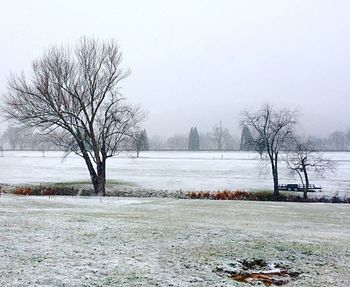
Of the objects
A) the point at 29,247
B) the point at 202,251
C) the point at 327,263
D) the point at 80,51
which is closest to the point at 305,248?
Answer: the point at 327,263

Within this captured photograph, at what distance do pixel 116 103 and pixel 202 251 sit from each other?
1181 inches

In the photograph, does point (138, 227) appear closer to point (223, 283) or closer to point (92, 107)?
point (223, 283)

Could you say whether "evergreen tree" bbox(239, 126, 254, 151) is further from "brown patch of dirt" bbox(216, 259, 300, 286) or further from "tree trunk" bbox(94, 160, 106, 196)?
"brown patch of dirt" bbox(216, 259, 300, 286)

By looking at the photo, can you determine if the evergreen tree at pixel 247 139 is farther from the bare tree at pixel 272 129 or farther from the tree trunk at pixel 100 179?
the tree trunk at pixel 100 179

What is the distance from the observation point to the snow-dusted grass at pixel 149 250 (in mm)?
8766

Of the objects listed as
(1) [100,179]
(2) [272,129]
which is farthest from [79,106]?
(2) [272,129]

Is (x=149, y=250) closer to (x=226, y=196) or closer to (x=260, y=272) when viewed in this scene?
(x=260, y=272)

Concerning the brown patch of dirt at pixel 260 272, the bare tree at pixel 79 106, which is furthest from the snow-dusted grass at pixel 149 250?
the bare tree at pixel 79 106

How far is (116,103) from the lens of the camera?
131 feet

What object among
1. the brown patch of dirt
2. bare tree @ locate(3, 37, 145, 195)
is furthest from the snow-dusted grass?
bare tree @ locate(3, 37, 145, 195)

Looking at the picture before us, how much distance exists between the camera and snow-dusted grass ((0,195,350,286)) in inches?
345

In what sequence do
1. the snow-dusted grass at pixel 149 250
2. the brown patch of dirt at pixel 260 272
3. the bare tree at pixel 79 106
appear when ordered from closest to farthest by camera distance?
the snow-dusted grass at pixel 149 250, the brown patch of dirt at pixel 260 272, the bare tree at pixel 79 106

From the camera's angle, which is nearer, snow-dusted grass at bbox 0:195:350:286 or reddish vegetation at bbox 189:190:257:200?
snow-dusted grass at bbox 0:195:350:286

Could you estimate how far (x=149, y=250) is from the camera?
36.6ft
